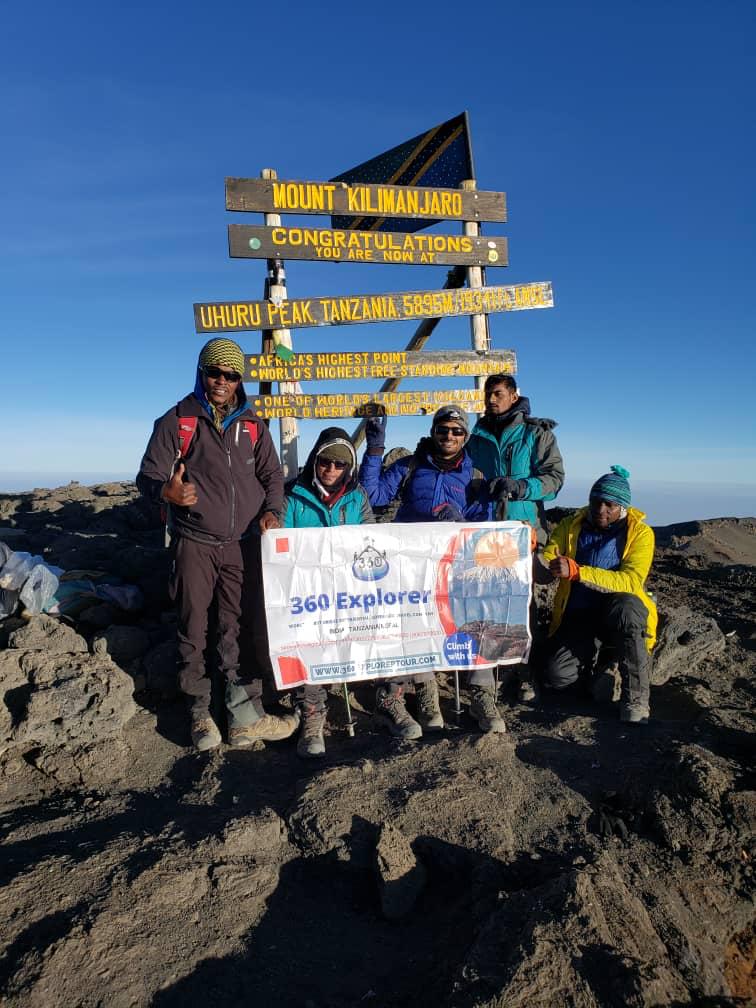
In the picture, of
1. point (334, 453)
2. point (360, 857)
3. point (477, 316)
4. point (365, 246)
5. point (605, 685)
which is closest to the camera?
point (360, 857)

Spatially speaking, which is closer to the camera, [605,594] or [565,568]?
[565,568]

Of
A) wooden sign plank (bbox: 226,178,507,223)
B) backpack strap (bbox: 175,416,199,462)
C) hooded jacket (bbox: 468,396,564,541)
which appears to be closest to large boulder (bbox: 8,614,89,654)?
backpack strap (bbox: 175,416,199,462)

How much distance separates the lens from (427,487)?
5.14 metres

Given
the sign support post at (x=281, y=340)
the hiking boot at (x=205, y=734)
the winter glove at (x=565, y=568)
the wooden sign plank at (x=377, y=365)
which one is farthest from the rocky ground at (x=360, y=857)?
the wooden sign plank at (x=377, y=365)

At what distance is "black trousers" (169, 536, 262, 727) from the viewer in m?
4.39

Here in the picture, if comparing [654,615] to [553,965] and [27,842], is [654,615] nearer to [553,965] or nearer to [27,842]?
[553,965]

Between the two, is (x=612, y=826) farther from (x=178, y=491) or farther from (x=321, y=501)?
(x=178, y=491)

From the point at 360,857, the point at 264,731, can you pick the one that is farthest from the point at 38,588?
the point at 360,857

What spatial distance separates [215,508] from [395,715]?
2103 millimetres

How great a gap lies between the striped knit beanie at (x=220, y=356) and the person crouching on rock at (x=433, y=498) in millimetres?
1607

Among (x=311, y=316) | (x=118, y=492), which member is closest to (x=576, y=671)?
(x=311, y=316)

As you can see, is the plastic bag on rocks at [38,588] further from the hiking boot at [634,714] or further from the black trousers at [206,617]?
the hiking boot at [634,714]

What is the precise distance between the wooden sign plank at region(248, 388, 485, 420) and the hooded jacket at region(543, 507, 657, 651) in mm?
2925

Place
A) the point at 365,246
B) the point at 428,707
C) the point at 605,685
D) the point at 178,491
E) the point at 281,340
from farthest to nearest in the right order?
the point at 365,246, the point at 281,340, the point at 605,685, the point at 428,707, the point at 178,491
